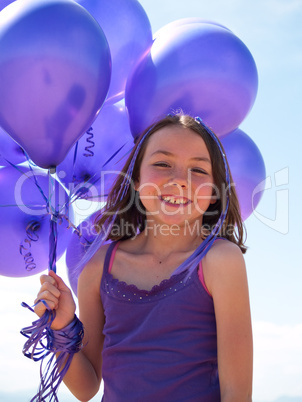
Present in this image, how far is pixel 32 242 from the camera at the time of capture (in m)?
2.89

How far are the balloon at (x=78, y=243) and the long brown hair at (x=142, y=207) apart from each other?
0.62 m

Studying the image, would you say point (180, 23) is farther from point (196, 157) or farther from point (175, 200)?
point (175, 200)

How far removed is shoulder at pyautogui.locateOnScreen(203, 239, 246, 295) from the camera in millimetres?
1660

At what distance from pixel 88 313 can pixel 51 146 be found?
71 centimetres

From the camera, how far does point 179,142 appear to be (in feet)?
6.24

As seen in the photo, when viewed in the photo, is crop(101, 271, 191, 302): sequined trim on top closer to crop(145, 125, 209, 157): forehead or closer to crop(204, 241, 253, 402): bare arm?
crop(204, 241, 253, 402): bare arm

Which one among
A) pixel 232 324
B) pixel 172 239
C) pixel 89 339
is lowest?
pixel 89 339

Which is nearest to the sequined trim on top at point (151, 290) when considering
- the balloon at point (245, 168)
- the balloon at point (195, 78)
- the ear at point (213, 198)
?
the ear at point (213, 198)

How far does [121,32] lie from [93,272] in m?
1.45

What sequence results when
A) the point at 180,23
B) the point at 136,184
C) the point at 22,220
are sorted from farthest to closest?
the point at 22,220
the point at 180,23
the point at 136,184

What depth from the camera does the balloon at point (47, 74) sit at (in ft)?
6.99

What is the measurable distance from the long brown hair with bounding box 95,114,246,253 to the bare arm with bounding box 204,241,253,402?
0.92 feet

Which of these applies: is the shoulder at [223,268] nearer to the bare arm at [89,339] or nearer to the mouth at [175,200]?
the mouth at [175,200]

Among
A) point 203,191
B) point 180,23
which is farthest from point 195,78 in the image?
point 203,191
